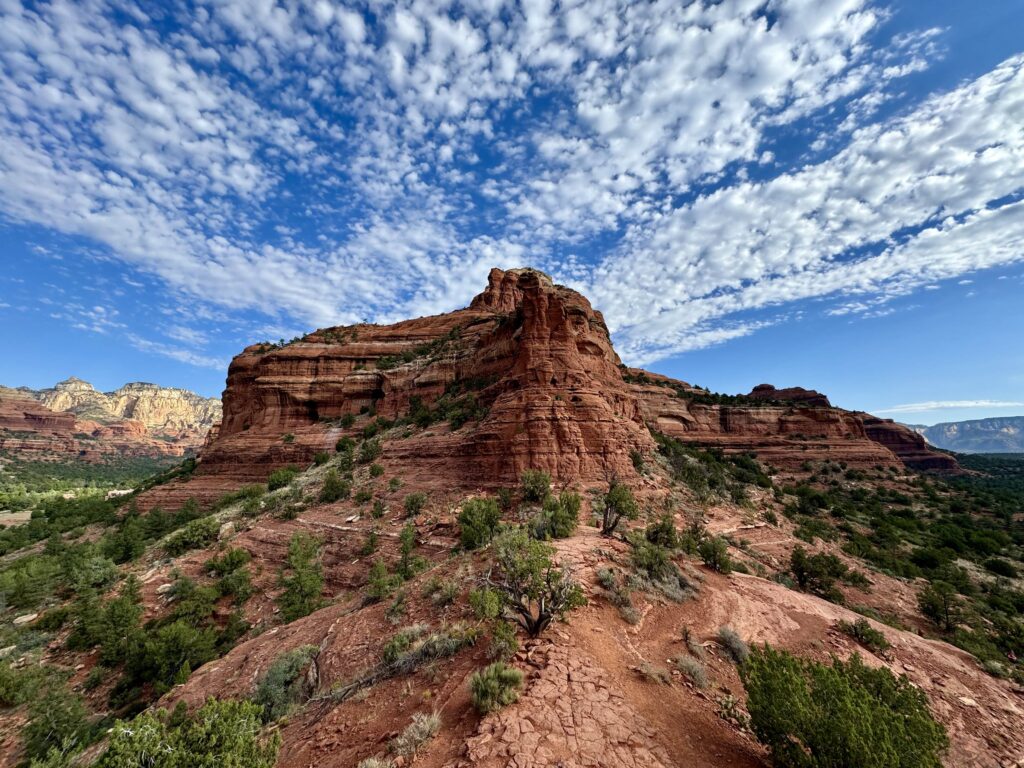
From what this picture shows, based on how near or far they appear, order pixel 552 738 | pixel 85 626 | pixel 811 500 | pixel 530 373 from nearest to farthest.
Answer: pixel 552 738, pixel 85 626, pixel 530 373, pixel 811 500

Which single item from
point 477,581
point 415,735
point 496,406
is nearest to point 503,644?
point 415,735

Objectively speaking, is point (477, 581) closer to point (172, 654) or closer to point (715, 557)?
point (715, 557)

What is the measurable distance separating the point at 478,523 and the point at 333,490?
14.0 m

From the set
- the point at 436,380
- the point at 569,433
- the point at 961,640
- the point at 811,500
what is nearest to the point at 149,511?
the point at 436,380

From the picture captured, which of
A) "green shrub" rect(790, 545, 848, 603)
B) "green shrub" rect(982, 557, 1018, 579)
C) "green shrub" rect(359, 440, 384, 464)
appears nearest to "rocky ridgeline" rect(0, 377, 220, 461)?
"green shrub" rect(359, 440, 384, 464)

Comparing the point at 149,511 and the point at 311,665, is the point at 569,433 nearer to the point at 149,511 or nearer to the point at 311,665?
the point at 311,665

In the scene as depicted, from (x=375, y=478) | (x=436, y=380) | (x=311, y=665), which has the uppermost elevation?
(x=436, y=380)

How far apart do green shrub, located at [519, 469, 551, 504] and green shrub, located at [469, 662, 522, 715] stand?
546 inches

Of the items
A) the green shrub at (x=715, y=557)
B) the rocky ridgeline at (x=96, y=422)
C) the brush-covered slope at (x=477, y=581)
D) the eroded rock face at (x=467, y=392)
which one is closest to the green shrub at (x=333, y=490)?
the brush-covered slope at (x=477, y=581)

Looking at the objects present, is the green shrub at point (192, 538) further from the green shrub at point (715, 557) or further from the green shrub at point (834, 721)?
the green shrub at point (834, 721)

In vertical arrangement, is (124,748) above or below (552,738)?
above

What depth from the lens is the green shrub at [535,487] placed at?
20.5 metres

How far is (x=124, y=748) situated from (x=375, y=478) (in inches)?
957

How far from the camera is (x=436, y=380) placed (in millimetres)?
39312
